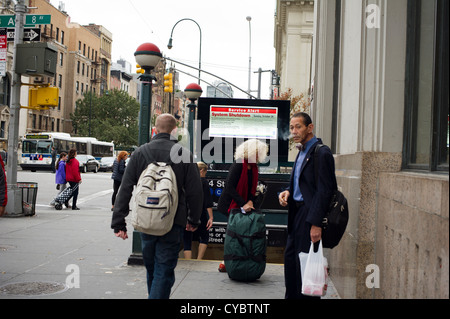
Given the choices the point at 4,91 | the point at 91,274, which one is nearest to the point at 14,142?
the point at 91,274

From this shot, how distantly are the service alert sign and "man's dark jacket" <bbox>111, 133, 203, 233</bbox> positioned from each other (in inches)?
168

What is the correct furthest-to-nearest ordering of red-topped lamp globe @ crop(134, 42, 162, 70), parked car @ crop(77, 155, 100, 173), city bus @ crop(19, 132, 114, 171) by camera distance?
1. parked car @ crop(77, 155, 100, 173)
2. city bus @ crop(19, 132, 114, 171)
3. red-topped lamp globe @ crop(134, 42, 162, 70)

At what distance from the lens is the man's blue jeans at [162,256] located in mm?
4406

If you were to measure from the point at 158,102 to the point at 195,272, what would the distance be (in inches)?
4518

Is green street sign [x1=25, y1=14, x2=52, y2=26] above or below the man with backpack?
above

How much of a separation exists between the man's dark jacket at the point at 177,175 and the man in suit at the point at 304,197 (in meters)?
0.82

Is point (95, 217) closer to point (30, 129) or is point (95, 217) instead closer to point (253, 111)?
point (253, 111)

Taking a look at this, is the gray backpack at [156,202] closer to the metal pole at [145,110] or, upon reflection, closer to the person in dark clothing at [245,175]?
the person in dark clothing at [245,175]

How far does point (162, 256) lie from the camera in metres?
4.41

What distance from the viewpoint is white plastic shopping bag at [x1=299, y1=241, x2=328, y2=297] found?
3992 mm

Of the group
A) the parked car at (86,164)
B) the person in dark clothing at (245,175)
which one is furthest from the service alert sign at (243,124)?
the parked car at (86,164)

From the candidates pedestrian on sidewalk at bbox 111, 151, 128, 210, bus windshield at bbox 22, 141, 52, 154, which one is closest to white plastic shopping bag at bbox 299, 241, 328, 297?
pedestrian on sidewalk at bbox 111, 151, 128, 210

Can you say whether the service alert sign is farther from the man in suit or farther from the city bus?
the city bus

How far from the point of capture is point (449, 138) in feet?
11.2
